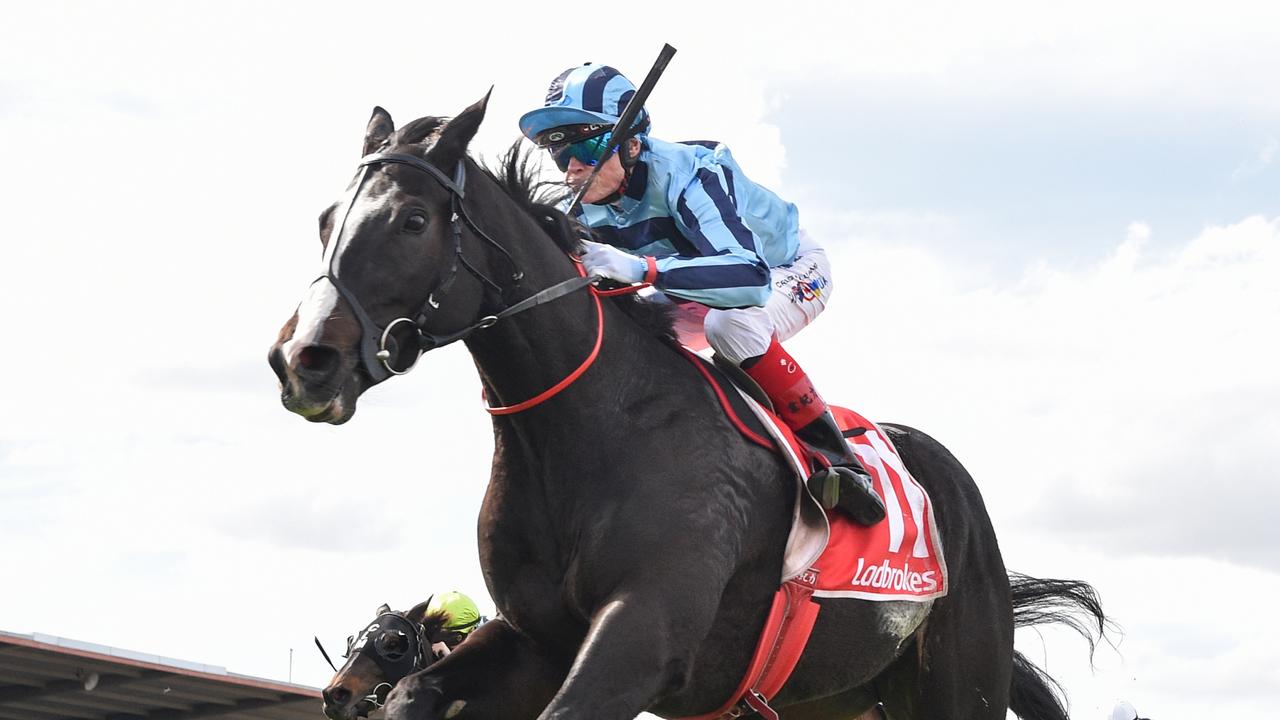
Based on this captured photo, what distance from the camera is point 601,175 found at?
20.2 feet

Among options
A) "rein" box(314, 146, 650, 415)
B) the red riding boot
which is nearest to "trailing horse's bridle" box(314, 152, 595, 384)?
"rein" box(314, 146, 650, 415)

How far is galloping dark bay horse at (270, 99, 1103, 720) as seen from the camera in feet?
16.4

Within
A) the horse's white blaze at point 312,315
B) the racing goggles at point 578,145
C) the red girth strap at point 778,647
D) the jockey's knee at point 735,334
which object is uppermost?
the racing goggles at point 578,145

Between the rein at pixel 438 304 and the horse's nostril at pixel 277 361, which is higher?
the rein at pixel 438 304

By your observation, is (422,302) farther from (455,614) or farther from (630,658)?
(455,614)

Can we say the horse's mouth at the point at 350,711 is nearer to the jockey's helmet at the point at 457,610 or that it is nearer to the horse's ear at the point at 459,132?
the jockey's helmet at the point at 457,610

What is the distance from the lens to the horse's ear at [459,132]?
5375 mm

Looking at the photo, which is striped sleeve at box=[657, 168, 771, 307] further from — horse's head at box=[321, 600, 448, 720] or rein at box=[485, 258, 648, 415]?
horse's head at box=[321, 600, 448, 720]

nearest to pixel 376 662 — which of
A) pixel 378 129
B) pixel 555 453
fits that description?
pixel 555 453

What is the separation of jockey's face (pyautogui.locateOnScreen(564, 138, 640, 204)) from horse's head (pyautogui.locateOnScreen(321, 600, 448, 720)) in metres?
2.86

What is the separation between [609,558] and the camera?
17.4ft

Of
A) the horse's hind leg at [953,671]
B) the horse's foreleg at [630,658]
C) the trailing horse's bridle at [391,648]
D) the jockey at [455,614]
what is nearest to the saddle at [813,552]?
the horse's hind leg at [953,671]

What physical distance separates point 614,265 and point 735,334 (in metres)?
0.72

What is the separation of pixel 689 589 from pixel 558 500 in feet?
1.72
